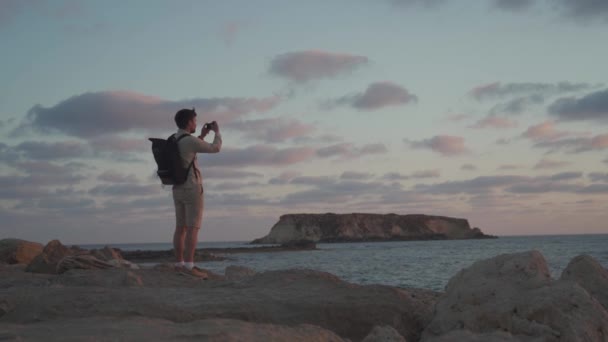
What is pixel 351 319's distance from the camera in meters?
4.11

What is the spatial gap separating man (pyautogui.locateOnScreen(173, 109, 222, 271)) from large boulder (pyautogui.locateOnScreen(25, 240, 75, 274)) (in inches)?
96.0

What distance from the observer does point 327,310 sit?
13.4 feet

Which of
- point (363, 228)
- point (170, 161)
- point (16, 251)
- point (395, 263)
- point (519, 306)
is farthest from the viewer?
point (363, 228)

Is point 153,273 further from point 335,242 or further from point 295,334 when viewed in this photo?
point 335,242

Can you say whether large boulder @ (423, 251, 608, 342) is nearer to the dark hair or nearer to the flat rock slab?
the flat rock slab

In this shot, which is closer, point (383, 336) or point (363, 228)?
point (383, 336)

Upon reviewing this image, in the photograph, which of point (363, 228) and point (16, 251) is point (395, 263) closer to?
point (16, 251)

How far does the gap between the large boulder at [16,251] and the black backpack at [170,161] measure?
7.84m

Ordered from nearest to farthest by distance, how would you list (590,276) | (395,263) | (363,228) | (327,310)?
(327,310) < (590,276) < (395,263) < (363,228)

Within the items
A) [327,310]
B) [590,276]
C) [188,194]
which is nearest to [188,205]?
[188,194]

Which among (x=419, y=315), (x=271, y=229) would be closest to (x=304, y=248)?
(x=271, y=229)

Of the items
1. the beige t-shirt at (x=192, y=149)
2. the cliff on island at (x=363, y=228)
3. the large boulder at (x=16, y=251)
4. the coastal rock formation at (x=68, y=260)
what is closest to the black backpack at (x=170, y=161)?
the beige t-shirt at (x=192, y=149)

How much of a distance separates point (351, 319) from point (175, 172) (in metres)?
3.20

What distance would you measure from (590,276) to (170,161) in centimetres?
432
